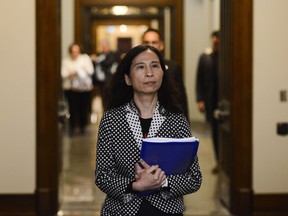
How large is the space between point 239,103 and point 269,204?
3.32ft

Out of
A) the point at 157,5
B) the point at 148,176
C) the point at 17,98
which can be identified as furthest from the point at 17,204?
the point at 157,5

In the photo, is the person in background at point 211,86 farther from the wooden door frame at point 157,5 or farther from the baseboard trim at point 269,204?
the wooden door frame at point 157,5

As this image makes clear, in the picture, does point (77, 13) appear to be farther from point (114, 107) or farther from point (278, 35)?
point (114, 107)

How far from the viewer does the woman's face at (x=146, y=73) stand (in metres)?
3.09

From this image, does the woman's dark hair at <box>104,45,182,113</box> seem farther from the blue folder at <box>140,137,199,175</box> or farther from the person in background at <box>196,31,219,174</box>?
the person in background at <box>196,31,219,174</box>

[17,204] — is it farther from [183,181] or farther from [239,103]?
[183,181]

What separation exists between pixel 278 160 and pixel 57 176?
2.10 m

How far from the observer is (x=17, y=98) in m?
6.46

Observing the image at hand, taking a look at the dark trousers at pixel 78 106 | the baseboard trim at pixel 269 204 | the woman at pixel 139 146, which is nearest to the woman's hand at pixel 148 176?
the woman at pixel 139 146

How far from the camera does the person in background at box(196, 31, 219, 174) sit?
9.30 m

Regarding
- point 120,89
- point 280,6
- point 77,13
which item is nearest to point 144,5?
point 77,13

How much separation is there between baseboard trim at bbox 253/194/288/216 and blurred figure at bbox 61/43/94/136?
6.89m

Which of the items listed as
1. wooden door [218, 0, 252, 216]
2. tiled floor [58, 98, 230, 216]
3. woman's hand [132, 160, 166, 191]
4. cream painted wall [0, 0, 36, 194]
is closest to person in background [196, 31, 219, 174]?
tiled floor [58, 98, 230, 216]

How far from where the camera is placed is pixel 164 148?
9.42 feet
